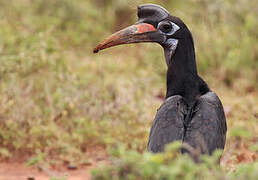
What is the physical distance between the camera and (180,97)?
4.25 metres

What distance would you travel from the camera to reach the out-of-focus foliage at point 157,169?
110 inches

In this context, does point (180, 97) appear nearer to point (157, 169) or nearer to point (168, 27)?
point (168, 27)

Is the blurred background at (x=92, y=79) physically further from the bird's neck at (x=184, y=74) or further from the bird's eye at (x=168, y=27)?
the bird's eye at (x=168, y=27)

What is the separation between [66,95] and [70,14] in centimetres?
351

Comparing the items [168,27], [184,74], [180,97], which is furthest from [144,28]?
[180,97]

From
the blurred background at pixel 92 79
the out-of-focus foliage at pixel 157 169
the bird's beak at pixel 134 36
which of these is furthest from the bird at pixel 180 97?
the out-of-focus foliage at pixel 157 169

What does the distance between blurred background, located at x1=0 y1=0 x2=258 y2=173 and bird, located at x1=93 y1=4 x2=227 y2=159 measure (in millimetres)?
558

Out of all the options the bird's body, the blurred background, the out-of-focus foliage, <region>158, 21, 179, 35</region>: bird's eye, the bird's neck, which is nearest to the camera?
the out-of-focus foliage

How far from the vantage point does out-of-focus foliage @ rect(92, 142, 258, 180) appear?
281 centimetres

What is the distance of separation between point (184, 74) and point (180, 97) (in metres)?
0.23

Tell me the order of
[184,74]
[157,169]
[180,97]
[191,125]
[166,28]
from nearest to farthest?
1. [157,169]
2. [191,125]
3. [180,97]
4. [184,74]
5. [166,28]

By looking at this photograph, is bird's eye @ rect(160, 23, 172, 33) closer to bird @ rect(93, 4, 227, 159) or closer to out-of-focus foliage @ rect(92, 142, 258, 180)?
bird @ rect(93, 4, 227, 159)

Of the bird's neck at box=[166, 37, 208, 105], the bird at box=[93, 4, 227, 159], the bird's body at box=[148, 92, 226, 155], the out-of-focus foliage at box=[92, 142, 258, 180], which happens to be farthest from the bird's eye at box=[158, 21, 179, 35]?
the out-of-focus foliage at box=[92, 142, 258, 180]

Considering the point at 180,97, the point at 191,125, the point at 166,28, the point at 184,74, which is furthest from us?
the point at 166,28
